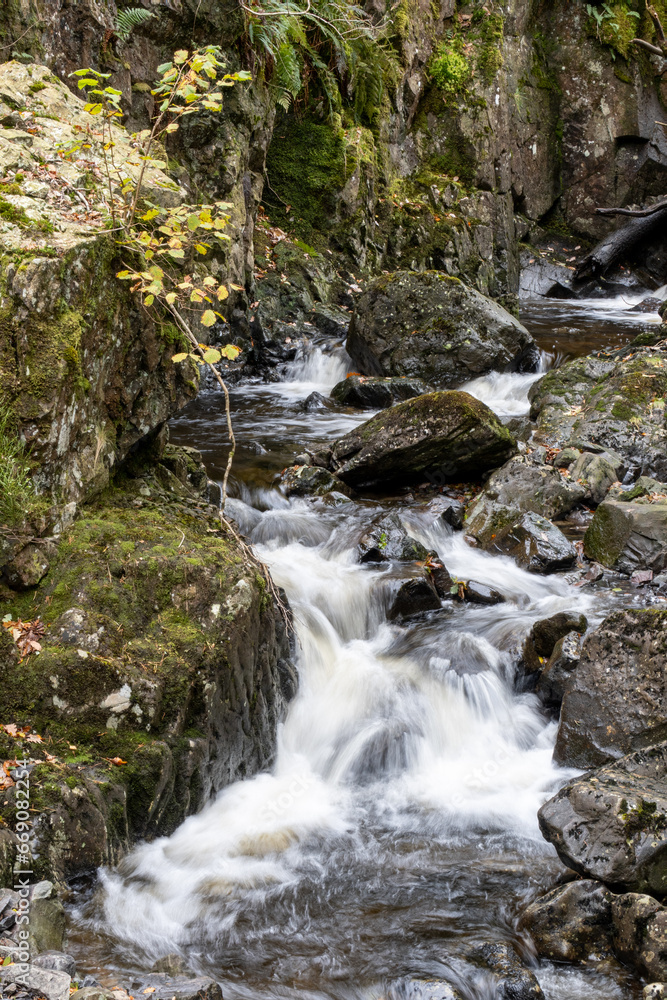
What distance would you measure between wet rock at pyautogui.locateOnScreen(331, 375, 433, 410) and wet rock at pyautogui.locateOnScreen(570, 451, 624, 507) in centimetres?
285

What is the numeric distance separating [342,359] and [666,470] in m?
5.12

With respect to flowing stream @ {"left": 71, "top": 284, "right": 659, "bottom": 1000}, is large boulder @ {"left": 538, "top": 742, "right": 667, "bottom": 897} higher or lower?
higher

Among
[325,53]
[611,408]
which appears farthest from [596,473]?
[325,53]

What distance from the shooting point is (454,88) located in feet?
51.3

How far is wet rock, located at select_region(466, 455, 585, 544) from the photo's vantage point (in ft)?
23.0

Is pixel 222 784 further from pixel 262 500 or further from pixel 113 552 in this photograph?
pixel 262 500

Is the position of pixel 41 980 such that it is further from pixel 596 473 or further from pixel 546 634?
pixel 596 473

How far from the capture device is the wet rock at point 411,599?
19.1 feet

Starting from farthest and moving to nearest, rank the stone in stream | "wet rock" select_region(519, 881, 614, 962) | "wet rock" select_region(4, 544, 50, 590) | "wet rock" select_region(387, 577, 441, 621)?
1. the stone in stream
2. "wet rock" select_region(387, 577, 441, 621)
3. "wet rock" select_region(4, 544, 50, 590)
4. "wet rock" select_region(519, 881, 614, 962)

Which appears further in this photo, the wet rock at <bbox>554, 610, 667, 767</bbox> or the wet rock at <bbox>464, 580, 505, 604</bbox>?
the wet rock at <bbox>464, 580, 505, 604</bbox>

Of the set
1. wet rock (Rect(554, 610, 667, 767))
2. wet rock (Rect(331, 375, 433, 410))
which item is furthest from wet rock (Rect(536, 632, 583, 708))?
wet rock (Rect(331, 375, 433, 410))

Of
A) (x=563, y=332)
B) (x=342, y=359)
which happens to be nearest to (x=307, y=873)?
Result: (x=342, y=359)

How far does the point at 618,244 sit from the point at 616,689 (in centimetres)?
1559

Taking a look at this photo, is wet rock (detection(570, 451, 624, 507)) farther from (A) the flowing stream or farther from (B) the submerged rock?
(A) the flowing stream
